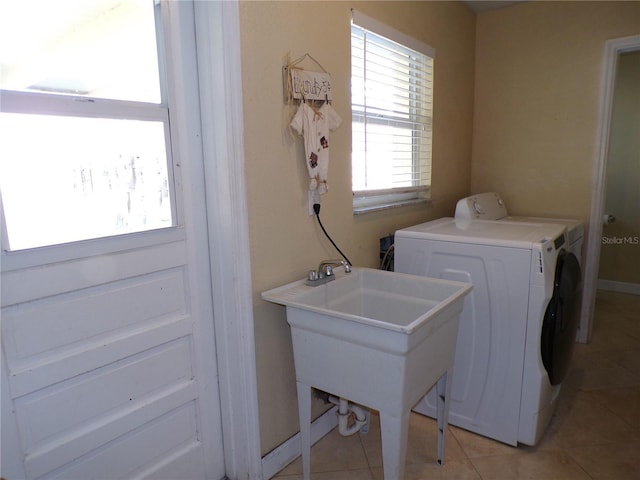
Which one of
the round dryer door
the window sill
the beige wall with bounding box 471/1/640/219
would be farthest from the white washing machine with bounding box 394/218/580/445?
the beige wall with bounding box 471/1/640/219

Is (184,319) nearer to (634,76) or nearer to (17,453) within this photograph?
(17,453)

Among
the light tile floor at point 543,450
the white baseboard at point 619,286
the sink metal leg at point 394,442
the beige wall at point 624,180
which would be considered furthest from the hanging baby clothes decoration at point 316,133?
the white baseboard at point 619,286

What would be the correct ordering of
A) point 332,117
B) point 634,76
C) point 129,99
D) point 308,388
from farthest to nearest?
point 634,76, point 332,117, point 308,388, point 129,99

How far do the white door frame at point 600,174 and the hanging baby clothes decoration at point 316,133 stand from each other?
199 cm

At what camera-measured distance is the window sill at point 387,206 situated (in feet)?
6.72

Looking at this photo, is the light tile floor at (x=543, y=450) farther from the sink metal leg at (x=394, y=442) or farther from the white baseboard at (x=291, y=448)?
the sink metal leg at (x=394, y=442)

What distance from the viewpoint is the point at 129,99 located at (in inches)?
50.6

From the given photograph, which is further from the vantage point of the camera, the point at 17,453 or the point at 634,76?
the point at 634,76

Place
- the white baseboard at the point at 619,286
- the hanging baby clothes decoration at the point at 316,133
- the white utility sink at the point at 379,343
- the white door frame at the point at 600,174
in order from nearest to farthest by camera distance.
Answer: the white utility sink at the point at 379,343
the hanging baby clothes decoration at the point at 316,133
the white door frame at the point at 600,174
the white baseboard at the point at 619,286

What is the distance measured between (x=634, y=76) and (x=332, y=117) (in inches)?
135

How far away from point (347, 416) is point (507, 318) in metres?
0.82

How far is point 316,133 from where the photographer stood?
1673 millimetres

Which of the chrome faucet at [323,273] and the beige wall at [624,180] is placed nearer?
the chrome faucet at [323,273]

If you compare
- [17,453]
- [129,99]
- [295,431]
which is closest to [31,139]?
[129,99]
